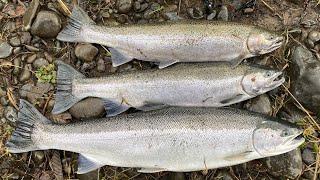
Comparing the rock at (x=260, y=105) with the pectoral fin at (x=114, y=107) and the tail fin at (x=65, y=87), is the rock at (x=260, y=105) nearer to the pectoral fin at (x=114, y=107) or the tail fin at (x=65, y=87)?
the pectoral fin at (x=114, y=107)

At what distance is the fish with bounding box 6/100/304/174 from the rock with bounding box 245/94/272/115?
23cm

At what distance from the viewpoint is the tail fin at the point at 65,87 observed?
3.94 m

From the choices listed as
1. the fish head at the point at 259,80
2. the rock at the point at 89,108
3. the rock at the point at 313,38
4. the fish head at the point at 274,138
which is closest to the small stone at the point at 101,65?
the rock at the point at 89,108

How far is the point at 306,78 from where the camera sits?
13.0ft

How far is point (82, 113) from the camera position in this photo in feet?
13.2

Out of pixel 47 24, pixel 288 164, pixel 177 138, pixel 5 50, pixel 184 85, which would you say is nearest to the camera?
pixel 177 138

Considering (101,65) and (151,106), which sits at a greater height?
(101,65)

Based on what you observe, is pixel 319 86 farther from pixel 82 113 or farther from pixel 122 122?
pixel 82 113

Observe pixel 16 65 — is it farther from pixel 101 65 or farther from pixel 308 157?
pixel 308 157

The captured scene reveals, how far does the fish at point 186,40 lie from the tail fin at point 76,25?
0.01m

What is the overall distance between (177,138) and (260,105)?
0.79 meters

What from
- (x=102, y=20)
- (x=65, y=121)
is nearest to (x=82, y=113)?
(x=65, y=121)

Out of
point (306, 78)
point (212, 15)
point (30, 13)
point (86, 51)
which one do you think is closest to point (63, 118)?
point (86, 51)

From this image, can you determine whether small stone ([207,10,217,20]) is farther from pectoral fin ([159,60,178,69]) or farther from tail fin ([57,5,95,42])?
tail fin ([57,5,95,42])
